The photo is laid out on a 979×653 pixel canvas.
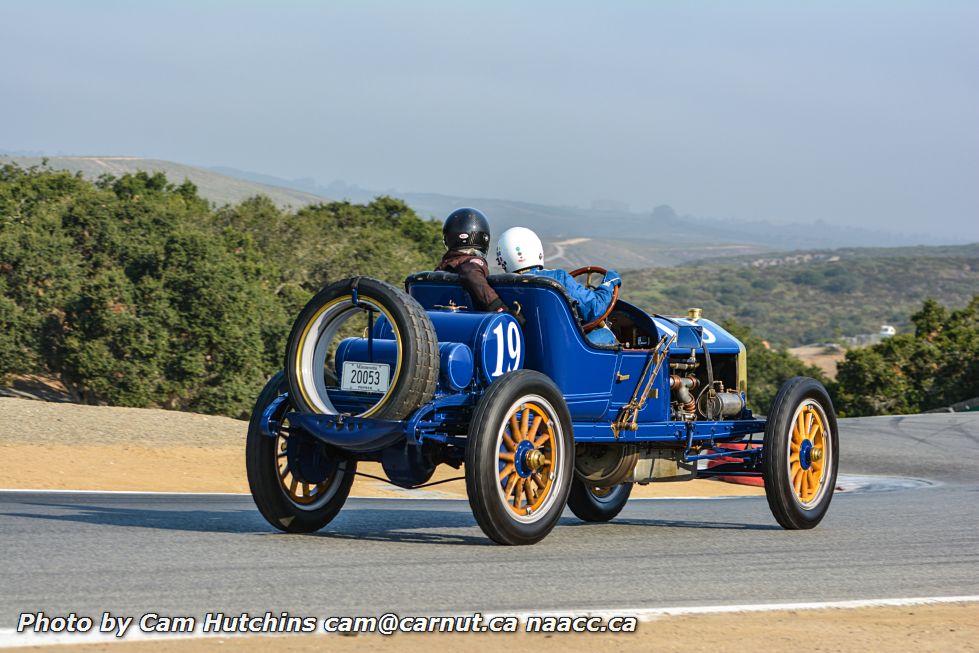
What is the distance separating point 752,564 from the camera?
7535mm

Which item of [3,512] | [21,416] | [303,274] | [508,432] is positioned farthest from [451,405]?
Answer: [303,274]

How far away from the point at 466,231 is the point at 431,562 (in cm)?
251

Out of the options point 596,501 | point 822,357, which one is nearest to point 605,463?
point 596,501

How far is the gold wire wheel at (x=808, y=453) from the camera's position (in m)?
9.88

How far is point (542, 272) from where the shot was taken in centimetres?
888

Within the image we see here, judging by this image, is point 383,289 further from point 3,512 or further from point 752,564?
point 3,512

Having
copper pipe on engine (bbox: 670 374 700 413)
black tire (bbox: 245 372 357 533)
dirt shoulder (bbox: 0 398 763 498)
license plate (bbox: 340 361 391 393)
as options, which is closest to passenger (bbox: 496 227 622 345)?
copper pipe on engine (bbox: 670 374 700 413)

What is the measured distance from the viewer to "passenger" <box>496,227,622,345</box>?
8867 millimetres

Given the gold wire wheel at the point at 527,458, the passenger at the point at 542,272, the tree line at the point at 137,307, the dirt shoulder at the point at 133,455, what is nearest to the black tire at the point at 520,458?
the gold wire wheel at the point at 527,458

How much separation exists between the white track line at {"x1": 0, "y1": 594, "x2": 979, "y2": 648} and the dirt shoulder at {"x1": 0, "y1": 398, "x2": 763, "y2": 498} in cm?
879

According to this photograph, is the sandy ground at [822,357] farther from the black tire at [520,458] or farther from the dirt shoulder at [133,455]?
the black tire at [520,458]

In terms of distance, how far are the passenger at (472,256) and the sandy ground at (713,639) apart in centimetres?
320

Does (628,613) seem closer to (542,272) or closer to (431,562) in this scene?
(431,562)

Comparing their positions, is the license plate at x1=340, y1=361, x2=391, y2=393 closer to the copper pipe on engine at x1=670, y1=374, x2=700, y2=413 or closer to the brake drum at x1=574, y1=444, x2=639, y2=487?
the brake drum at x1=574, y1=444, x2=639, y2=487
